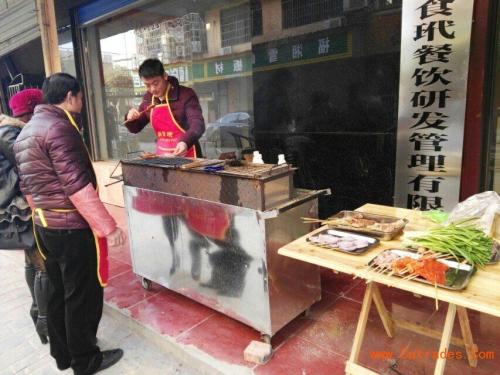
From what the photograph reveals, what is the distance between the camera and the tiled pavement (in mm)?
2521

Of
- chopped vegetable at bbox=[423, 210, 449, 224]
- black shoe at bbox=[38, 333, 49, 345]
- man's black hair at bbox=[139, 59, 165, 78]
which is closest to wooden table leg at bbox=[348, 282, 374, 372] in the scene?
chopped vegetable at bbox=[423, 210, 449, 224]

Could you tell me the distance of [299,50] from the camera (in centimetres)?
446

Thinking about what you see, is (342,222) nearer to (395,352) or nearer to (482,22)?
(395,352)

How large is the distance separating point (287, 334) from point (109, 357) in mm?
1337

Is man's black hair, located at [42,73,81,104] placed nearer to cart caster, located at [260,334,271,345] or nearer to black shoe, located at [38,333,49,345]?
black shoe, located at [38,333,49,345]

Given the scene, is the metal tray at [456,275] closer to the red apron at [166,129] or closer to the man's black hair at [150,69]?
the red apron at [166,129]

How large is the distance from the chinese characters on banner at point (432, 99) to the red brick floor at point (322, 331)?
110 cm

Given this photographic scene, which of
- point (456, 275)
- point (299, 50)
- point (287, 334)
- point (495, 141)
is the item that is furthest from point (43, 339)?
point (495, 141)

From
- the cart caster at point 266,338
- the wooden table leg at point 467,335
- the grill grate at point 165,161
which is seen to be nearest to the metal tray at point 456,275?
the wooden table leg at point 467,335

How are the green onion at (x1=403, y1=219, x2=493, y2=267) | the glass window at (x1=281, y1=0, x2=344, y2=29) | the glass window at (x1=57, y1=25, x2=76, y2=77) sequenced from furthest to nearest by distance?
1. the glass window at (x1=57, y1=25, x2=76, y2=77)
2. the glass window at (x1=281, y1=0, x2=344, y2=29)
3. the green onion at (x1=403, y1=219, x2=493, y2=267)

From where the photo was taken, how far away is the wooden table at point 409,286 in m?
1.57

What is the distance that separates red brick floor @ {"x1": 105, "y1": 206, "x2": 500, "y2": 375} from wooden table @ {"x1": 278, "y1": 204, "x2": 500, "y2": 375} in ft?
0.56

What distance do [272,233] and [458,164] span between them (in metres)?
2.03

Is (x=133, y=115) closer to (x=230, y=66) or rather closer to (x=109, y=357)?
(x=230, y=66)
